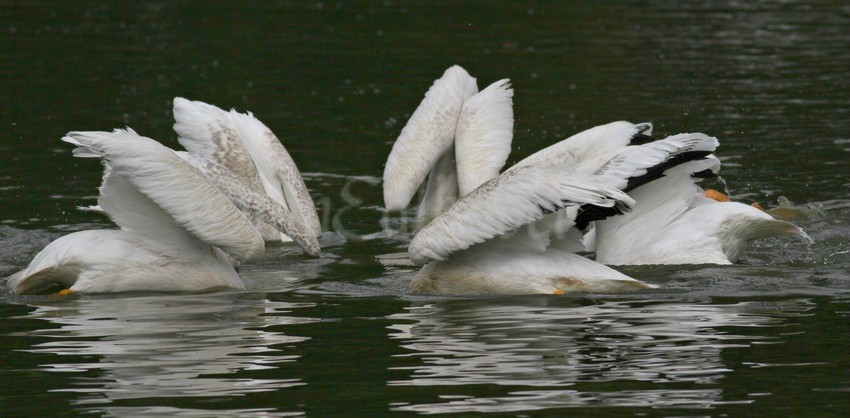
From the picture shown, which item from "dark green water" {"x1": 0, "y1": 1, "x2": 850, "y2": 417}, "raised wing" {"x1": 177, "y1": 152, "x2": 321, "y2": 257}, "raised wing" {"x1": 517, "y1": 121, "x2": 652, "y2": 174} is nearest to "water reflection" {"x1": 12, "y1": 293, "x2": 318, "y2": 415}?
"dark green water" {"x1": 0, "y1": 1, "x2": 850, "y2": 417}

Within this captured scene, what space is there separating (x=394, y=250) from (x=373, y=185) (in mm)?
2312

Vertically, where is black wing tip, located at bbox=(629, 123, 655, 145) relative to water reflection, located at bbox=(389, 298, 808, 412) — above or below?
above

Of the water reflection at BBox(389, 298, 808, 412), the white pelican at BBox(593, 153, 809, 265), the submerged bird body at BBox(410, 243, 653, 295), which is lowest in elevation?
the water reflection at BBox(389, 298, 808, 412)

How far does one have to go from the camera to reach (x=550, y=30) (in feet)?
79.1

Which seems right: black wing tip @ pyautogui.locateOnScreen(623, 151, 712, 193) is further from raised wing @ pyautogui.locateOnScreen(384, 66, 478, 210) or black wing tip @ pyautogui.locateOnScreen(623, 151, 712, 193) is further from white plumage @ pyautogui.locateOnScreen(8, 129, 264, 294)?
white plumage @ pyautogui.locateOnScreen(8, 129, 264, 294)

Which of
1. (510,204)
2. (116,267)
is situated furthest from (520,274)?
(116,267)

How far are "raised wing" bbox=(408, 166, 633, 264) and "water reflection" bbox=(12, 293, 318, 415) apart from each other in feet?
2.77

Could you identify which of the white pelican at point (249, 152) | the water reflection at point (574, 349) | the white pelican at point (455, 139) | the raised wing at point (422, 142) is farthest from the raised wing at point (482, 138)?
the water reflection at point (574, 349)

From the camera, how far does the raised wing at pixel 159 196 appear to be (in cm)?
757

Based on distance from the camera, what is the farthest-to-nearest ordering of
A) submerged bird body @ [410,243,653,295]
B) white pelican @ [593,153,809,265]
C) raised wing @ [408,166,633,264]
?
white pelican @ [593,153,809,265]
submerged bird body @ [410,243,653,295]
raised wing @ [408,166,633,264]

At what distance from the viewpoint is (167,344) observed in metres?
6.77

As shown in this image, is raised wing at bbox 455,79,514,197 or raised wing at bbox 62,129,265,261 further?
raised wing at bbox 455,79,514,197

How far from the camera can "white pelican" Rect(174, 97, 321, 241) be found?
952 cm

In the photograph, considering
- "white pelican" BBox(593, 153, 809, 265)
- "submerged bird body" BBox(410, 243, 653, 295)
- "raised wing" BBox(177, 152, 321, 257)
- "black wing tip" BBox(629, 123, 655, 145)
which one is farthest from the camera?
"black wing tip" BBox(629, 123, 655, 145)
